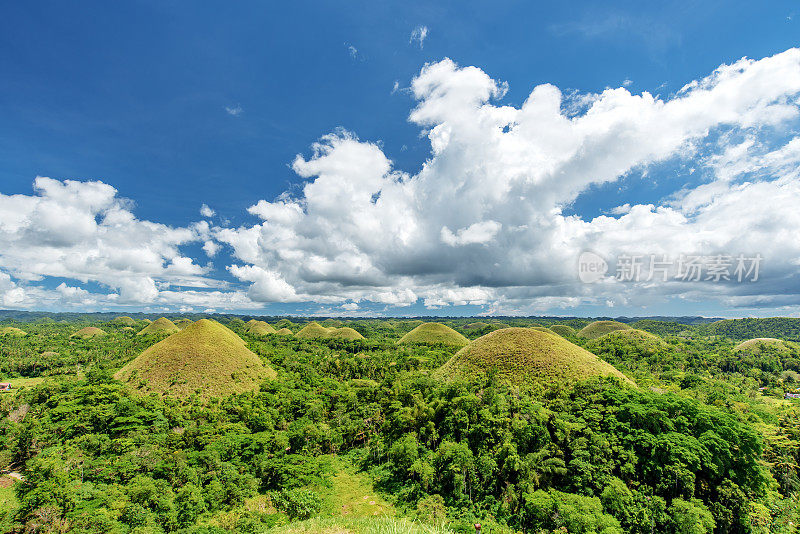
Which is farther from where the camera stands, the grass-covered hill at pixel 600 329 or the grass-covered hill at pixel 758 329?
the grass-covered hill at pixel 758 329

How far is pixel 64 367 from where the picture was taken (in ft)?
239

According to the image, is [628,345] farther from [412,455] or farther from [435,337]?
[412,455]

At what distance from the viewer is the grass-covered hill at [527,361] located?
39156mm

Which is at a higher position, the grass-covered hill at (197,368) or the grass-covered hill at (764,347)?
the grass-covered hill at (197,368)

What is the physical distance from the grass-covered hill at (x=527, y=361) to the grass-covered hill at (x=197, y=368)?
31.4 m

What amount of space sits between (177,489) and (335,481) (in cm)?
1262

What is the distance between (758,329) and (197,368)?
239m

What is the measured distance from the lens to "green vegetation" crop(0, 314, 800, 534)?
20.5 meters

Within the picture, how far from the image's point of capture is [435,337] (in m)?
109

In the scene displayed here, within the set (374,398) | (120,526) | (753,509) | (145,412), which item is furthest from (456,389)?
(145,412)

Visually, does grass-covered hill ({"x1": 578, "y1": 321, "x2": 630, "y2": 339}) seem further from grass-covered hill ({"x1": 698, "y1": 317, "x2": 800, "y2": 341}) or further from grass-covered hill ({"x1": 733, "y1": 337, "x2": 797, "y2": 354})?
grass-covered hill ({"x1": 698, "y1": 317, "x2": 800, "y2": 341})

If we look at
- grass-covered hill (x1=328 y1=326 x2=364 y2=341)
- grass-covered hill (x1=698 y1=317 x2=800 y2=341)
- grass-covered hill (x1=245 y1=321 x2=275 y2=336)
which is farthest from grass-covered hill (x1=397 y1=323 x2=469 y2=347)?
grass-covered hill (x1=698 y1=317 x2=800 y2=341)

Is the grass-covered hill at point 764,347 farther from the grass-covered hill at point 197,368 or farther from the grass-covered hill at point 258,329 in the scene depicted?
the grass-covered hill at point 258,329

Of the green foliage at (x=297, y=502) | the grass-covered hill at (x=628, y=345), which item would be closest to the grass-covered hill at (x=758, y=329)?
the grass-covered hill at (x=628, y=345)
